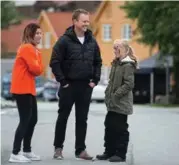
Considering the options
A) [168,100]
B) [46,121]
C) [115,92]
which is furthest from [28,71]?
[168,100]

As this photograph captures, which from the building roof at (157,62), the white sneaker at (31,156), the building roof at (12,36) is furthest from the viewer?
the building roof at (12,36)

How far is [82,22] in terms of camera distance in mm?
9500

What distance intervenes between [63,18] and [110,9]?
1121 centimetres

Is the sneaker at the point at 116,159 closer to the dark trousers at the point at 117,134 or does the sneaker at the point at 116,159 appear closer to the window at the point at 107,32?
the dark trousers at the point at 117,134

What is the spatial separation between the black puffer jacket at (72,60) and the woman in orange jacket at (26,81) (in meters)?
0.29

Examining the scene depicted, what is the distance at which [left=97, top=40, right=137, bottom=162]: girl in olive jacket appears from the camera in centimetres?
931

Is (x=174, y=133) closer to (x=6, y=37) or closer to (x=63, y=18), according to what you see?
(x=63, y=18)

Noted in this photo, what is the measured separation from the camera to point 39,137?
1283cm

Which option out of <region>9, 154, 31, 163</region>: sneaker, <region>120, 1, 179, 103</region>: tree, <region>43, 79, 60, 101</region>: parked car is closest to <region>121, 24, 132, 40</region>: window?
<region>43, 79, 60, 101</region>: parked car

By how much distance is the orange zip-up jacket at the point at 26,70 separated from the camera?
31.1 ft

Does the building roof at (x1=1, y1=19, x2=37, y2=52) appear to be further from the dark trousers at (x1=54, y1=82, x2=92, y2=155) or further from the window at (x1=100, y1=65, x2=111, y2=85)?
the dark trousers at (x1=54, y1=82, x2=92, y2=155)

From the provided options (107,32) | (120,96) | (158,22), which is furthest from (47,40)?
(120,96)

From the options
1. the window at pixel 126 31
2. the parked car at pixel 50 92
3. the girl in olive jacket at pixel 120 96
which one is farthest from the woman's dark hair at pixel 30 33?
the window at pixel 126 31

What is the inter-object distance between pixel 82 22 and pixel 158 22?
25184 mm
